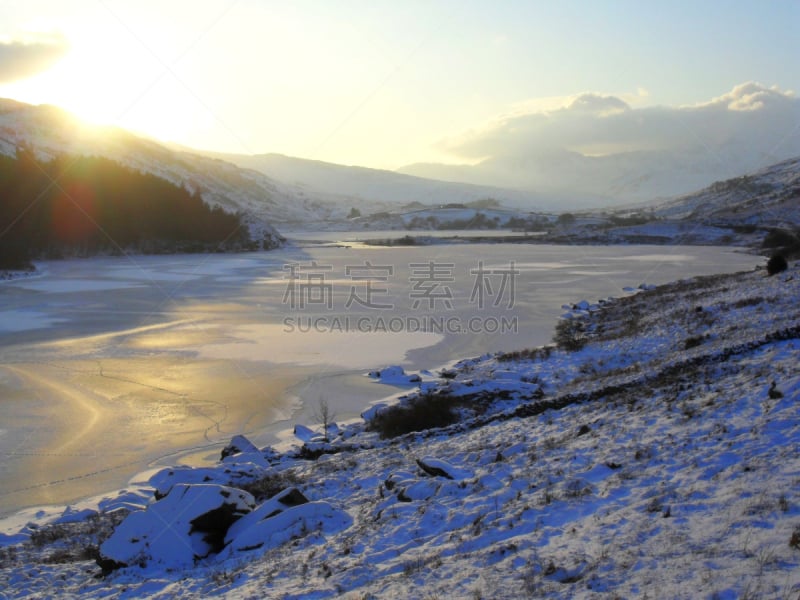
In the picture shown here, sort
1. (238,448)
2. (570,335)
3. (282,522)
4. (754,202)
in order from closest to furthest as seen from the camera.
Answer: (282,522)
(238,448)
(570,335)
(754,202)

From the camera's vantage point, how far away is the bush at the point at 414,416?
1516 cm

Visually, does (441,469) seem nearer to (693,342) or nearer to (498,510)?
(498,510)

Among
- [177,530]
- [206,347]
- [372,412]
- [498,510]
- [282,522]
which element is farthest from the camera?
[206,347]

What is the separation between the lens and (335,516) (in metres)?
9.15

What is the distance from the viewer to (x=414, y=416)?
15.6 meters

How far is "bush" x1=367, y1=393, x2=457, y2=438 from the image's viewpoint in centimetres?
1516

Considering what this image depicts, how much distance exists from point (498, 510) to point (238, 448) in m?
7.23

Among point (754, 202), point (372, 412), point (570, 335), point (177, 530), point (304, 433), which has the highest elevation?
point (754, 202)

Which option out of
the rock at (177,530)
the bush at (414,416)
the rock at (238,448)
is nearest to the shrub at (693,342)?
the bush at (414,416)

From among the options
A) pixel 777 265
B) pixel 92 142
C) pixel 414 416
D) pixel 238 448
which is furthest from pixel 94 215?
pixel 92 142

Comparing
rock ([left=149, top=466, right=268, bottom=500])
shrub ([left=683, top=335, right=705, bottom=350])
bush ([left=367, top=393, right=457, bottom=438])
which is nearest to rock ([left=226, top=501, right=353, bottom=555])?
rock ([left=149, top=466, right=268, bottom=500])

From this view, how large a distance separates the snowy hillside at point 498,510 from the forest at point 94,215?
5571 cm

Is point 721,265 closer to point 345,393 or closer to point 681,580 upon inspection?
point 345,393

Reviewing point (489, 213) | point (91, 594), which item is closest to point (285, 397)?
point (91, 594)
